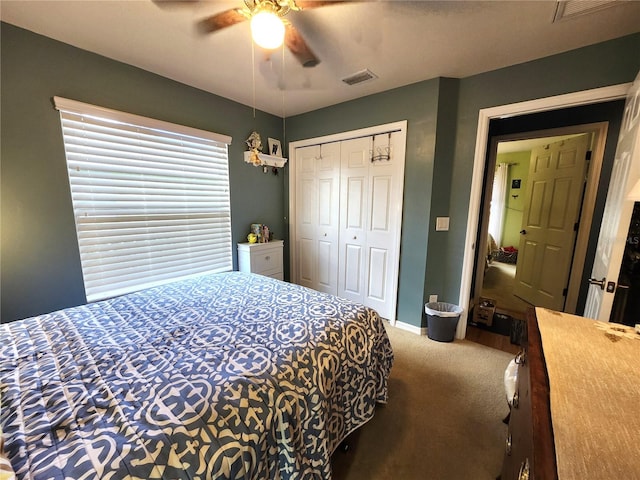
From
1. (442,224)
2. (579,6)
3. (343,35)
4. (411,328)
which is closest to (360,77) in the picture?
(343,35)

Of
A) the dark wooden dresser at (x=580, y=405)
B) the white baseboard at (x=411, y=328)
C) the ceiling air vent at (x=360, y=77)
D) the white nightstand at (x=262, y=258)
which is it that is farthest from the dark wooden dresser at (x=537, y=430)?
the white nightstand at (x=262, y=258)

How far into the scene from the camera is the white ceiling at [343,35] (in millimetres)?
1524

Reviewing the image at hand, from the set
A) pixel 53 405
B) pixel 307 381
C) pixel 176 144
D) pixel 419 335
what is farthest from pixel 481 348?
pixel 176 144

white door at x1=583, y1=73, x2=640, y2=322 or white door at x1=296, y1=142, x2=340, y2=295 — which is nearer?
white door at x1=583, y1=73, x2=640, y2=322

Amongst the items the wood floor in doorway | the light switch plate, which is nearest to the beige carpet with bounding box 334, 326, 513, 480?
the wood floor in doorway

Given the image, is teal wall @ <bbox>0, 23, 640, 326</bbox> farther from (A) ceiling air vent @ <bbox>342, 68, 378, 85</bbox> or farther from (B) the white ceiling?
(A) ceiling air vent @ <bbox>342, 68, 378, 85</bbox>

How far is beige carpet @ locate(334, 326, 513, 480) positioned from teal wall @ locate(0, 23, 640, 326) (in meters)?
0.65

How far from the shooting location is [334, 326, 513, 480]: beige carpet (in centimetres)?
134

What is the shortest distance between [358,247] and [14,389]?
2.67 meters

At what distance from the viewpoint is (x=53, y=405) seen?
83 cm

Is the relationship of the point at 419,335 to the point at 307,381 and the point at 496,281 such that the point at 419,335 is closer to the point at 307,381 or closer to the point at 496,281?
the point at 307,381

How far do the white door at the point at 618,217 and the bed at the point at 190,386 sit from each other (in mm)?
1252

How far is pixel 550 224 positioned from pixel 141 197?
14.4 feet

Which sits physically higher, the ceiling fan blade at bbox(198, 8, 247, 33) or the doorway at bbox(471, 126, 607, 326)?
the ceiling fan blade at bbox(198, 8, 247, 33)
